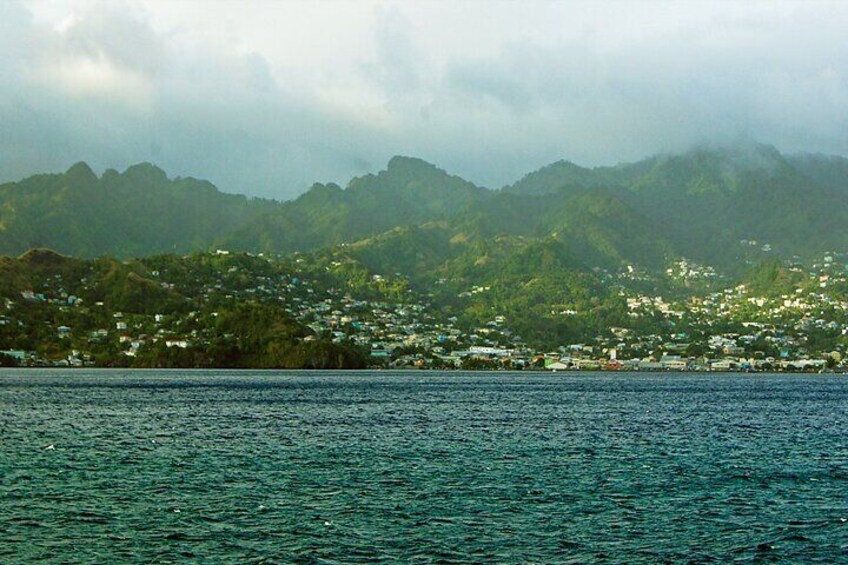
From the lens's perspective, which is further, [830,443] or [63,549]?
[830,443]

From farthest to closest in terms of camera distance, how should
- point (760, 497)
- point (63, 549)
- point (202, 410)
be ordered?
1. point (202, 410)
2. point (760, 497)
3. point (63, 549)

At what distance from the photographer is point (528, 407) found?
12925 centimetres

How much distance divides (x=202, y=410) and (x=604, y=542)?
8227cm

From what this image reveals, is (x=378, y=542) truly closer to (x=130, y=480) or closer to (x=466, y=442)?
(x=130, y=480)

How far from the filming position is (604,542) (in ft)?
139

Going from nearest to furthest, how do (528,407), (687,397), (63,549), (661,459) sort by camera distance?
(63,549) < (661,459) < (528,407) < (687,397)

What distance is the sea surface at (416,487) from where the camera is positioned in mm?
41188

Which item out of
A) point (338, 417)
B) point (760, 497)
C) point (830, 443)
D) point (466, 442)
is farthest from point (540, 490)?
Answer: point (338, 417)

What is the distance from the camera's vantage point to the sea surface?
4119cm

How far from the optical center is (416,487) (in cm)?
5647

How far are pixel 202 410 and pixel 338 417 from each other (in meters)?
20.1

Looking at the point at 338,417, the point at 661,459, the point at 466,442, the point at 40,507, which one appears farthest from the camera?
the point at 338,417

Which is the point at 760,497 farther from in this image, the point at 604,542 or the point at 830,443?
the point at 830,443

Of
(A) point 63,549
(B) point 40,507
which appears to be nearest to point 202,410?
(B) point 40,507
